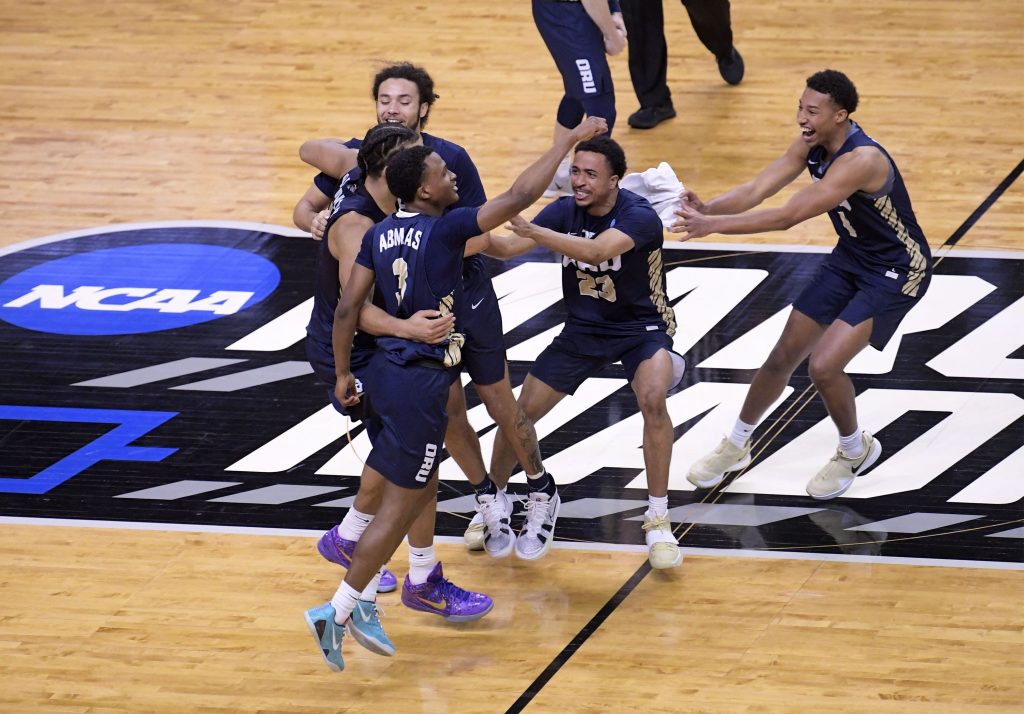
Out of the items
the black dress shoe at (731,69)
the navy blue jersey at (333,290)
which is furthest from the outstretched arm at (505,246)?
the black dress shoe at (731,69)

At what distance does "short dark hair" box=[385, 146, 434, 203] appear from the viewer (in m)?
5.40

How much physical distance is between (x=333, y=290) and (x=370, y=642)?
136cm

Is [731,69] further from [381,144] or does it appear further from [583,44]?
[381,144]

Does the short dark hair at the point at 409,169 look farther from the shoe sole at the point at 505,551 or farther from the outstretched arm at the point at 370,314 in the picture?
the shoe sole at the point at 505,551

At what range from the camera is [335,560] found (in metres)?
6.03

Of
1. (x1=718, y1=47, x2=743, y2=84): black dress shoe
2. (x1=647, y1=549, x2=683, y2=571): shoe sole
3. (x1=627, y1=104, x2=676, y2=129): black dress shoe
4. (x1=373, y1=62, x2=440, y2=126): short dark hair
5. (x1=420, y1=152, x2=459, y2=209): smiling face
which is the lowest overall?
(x1=647, y1=549, x2=683, y2=571): shoe sole

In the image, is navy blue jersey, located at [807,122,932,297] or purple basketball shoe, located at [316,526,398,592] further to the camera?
navy blue jersey, located at [807,122,932,297]

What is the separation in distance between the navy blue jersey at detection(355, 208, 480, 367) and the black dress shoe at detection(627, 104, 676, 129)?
540cm

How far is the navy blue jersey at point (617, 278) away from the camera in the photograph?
6152mm

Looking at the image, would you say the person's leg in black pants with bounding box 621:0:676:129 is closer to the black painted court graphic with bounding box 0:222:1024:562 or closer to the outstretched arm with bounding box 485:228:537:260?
the black painted court graphic with bounding box 0:222:1024:562

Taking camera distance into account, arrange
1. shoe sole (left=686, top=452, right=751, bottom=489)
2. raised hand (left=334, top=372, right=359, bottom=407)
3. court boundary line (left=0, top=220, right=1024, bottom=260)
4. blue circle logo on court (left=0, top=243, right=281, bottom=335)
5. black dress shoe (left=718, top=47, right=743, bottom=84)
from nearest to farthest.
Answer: raised hand (left=334, top=372, right=359, bottom=407) < shoe sole (left=686, top=452, right=751, bottom=489) < blue circle logo on court (left=0, top=243, right=281, bottom=335) < court boundary line (left=0, top=220, right=1024, bottom=260) < black dress shoe (left=718, top=47, right=743, bottom=84)

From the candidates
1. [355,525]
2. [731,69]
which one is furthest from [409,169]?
[731,69]

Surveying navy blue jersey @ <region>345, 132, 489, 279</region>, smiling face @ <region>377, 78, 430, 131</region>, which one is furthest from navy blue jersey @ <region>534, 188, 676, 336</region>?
smiling face @ <region>377, 78, 430, 131</region>

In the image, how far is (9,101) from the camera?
11570 millimetres
